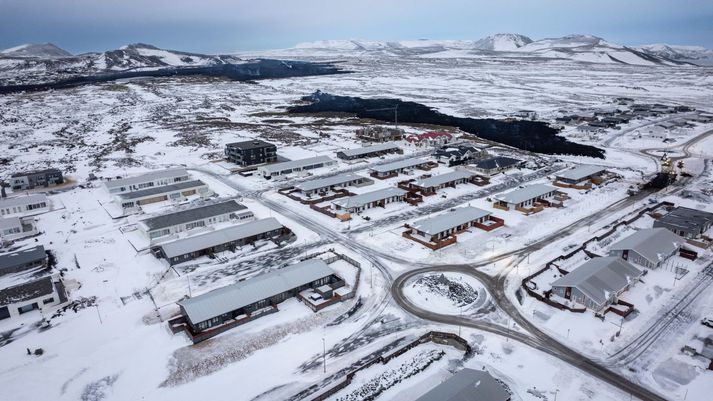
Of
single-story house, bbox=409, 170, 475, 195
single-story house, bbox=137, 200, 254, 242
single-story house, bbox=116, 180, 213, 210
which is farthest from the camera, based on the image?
single-story house, bbox=409, 170, 475, 195

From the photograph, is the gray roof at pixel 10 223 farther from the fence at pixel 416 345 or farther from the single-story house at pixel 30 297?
the fence at pixel 416 345

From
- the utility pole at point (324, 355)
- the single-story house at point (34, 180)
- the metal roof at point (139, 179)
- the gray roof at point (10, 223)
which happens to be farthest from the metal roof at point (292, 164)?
the utility pole at point (324, 355)

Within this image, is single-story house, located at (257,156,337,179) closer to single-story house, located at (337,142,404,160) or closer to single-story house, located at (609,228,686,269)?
single-story house, located at (337,142,404,160)

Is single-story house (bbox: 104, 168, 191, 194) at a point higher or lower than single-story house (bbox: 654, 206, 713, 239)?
higher

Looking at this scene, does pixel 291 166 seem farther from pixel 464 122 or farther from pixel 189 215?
pixel 464 122

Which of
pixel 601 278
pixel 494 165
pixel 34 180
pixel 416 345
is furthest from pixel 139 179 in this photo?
pixel 601 278

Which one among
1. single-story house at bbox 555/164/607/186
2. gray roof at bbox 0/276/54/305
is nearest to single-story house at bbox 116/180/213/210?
gray roof at bbox 0/276/54/305

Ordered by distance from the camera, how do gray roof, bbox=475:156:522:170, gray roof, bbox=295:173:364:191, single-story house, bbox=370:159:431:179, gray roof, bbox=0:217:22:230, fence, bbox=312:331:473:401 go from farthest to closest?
gray roof, bbox=475:156:522:170 → single-story house, bbox=370:159:431:179 → gray roof, bbox=295:173:364:191 → gray roof, bbox=0:217:22:230 → fence, bbox=312:331:473:401

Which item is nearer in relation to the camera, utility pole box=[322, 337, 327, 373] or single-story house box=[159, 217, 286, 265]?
utility pole box=[322, 337, 327, 373]

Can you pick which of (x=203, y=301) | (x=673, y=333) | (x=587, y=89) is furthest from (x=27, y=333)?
(x=587, y=89)
